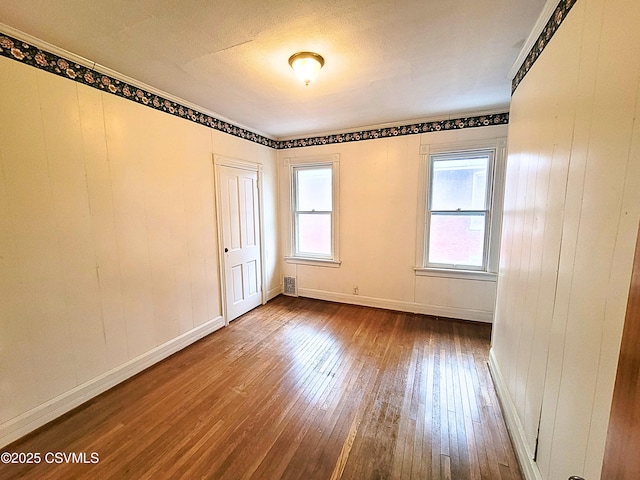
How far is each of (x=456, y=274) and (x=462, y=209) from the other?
84cm

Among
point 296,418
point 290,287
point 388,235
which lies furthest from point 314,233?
point 296,418

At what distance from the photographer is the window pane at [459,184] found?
10.5 feet

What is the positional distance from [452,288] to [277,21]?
337 cm

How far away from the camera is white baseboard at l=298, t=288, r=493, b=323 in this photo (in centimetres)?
337

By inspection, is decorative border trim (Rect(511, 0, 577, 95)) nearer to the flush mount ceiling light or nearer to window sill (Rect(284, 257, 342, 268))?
the flush mount ceiling light

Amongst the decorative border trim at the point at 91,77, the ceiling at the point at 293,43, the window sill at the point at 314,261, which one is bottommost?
the window sill at the point at 314,261

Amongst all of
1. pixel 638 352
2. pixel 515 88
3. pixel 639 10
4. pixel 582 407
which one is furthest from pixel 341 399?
pixel 515 88

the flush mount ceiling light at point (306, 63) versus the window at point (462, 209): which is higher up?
the flush mount ceiling light at point (306, 63)

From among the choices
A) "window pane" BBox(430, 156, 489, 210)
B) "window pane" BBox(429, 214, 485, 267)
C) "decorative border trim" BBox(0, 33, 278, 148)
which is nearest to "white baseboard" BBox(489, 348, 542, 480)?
"window pane" BBox(429, 214, 485, 267)

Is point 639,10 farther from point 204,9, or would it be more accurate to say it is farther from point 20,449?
point 20,449

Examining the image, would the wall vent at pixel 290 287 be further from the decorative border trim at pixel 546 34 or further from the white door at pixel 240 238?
the decorative border trim at pixel 546 34

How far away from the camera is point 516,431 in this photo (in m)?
1.61

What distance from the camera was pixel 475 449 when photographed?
161cm

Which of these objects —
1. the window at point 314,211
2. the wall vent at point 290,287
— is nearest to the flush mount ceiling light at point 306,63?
the window at point 314,211
